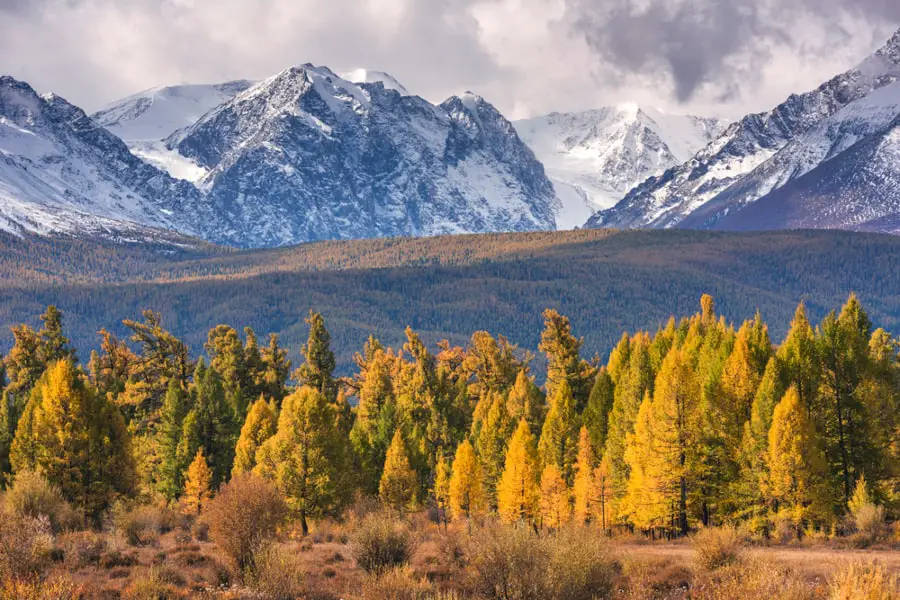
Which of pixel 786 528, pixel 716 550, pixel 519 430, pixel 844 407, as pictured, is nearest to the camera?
pixel 716 550

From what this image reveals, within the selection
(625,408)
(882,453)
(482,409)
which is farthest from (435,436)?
(882,453)

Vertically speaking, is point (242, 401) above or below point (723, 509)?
above

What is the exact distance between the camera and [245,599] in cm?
3319

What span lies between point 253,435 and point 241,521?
2842cm

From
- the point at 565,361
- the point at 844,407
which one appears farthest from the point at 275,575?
the point at 565,361

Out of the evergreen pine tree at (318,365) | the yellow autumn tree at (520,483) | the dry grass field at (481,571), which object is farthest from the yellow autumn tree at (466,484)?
the dry grass field at (481,571)

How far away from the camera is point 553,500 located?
55688mm

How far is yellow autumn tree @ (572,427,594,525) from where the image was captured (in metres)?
57.2

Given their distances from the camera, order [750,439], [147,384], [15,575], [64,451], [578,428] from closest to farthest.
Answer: [15,575]
[750,439]
[64,451]
[578,428]
[147,384]

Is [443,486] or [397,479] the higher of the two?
[397,479]

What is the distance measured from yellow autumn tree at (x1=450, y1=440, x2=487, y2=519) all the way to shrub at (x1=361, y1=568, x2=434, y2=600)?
99.3ft

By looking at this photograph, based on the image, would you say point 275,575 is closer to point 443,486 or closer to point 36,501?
point 36,501

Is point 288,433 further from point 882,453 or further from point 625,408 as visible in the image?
point 882,453

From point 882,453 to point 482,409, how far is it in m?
32.3
